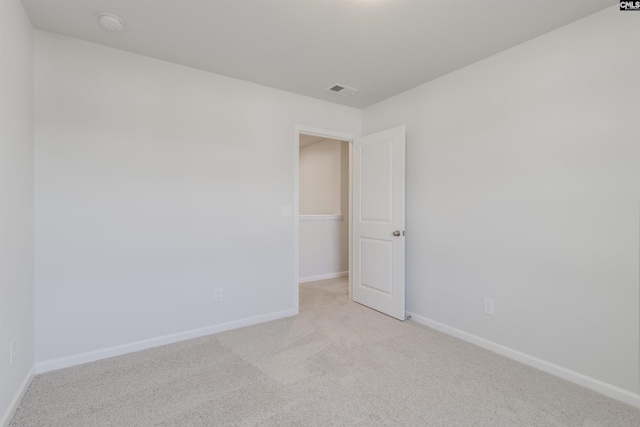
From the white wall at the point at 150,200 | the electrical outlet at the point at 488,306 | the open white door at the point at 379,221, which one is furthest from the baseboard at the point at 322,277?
the electrical outlet at the point at 488,306

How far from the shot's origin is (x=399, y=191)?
3123 millimetres

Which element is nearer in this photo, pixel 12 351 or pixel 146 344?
pixel 12 351

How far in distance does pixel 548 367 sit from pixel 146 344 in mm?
2990

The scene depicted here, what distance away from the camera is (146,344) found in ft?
8.10

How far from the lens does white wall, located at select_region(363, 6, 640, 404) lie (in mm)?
1832

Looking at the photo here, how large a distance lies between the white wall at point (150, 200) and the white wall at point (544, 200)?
5.05ft

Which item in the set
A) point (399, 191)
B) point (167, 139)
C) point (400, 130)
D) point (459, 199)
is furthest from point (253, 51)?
point (459, 199)

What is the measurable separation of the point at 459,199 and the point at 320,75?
1.66 m

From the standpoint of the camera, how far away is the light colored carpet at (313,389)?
1652mm

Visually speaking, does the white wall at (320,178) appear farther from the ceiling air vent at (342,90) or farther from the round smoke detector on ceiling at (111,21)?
the round smoke detector on ceiling at (111,21)

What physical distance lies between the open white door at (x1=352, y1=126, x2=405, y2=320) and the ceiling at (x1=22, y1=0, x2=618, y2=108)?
2.73 ft

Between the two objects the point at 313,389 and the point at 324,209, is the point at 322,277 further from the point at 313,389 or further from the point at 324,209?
the point at 313,389

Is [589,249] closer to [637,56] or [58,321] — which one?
[637,56]

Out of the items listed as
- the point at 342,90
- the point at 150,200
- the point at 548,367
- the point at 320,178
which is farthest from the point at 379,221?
the point at 320,178
